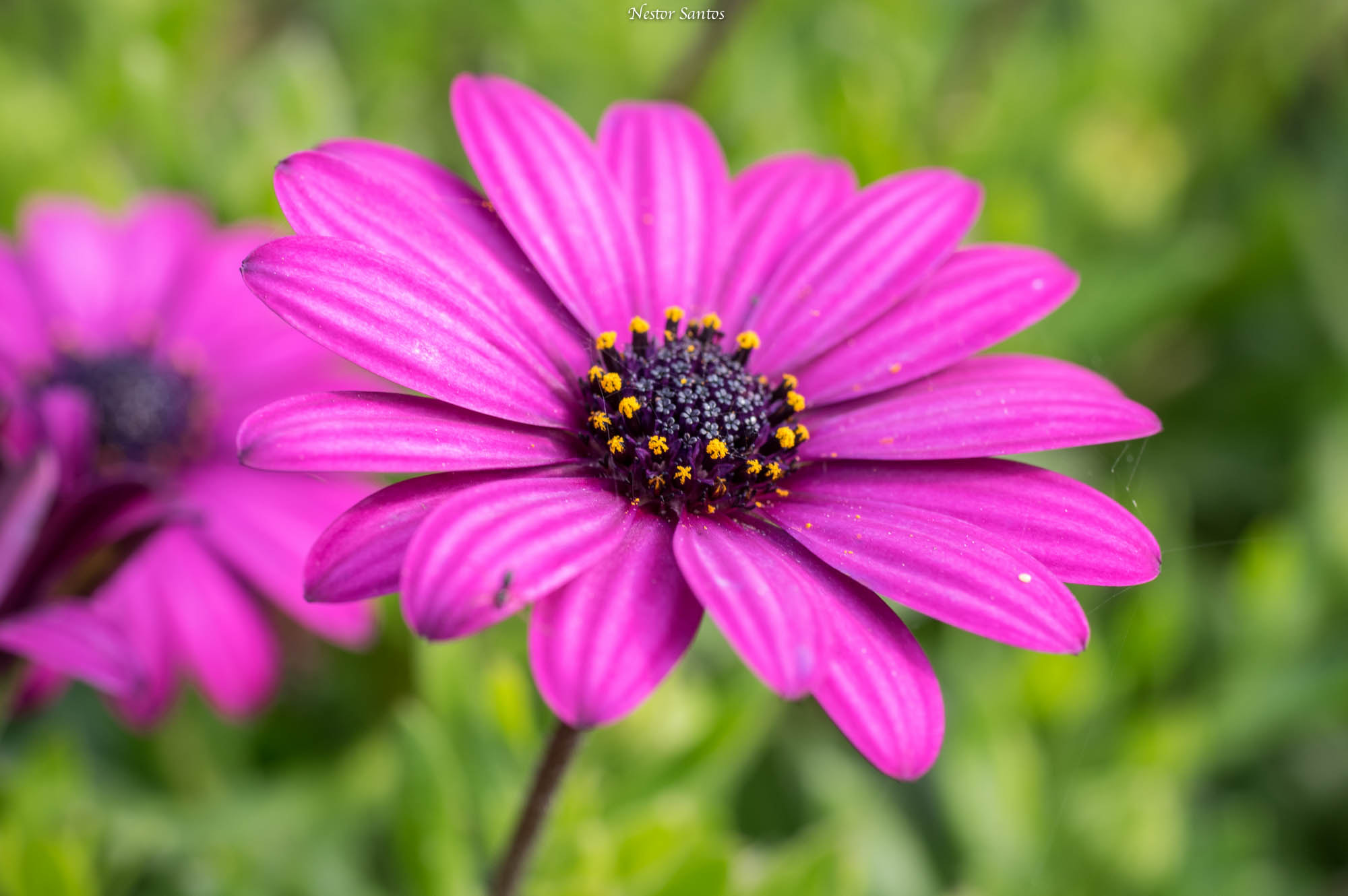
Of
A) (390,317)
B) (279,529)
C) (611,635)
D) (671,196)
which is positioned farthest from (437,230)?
(279,529)

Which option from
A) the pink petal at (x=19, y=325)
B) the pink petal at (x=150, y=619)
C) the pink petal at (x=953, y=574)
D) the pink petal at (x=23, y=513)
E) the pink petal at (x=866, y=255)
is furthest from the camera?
the pink petal at (x=19, y=325)

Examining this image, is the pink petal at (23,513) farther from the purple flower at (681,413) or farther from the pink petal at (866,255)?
the pink petal at (866,255)

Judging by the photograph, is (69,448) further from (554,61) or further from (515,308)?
(554,61)

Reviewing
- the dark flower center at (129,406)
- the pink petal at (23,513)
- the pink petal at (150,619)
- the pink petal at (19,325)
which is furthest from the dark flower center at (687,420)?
the pink petal at (19,325)

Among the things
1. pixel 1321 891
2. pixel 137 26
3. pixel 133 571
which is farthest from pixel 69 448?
pixel 1321 891

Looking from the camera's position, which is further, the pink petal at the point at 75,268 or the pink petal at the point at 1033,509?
the pink petal at the point at 75,268
